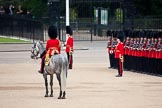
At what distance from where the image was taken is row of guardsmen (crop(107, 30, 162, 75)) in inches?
1158

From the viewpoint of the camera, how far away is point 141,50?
100ft

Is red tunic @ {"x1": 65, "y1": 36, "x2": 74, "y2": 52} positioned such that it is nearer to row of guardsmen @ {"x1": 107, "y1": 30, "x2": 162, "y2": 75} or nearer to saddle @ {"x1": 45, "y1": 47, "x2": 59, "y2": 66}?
row of guardsmen @ {"x1": 107, "y1": 30, "x2": 162, "y2": 75}

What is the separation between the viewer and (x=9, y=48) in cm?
4884

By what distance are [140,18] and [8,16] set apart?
31.4ft

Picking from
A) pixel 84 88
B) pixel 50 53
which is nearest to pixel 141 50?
pixel 84 88

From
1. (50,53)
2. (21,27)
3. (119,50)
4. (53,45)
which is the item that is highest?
(53,45)

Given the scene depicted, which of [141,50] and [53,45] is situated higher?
[53,45]

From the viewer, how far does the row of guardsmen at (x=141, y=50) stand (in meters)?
29.4

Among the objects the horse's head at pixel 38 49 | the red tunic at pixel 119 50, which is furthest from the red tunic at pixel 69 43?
the horse's head at pixel 38 49

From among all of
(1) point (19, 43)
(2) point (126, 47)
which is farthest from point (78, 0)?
(2) point (126, 47)

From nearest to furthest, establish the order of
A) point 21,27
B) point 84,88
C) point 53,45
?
1. point 53,45
2. point 84,88
3. point 21,27

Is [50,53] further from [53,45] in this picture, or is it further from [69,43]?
[69,43]

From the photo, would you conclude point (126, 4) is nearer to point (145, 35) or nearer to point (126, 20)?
point (126, 20)

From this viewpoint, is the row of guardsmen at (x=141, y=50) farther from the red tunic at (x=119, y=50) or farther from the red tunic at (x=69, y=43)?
the red tunic at (x=69, y=43)
